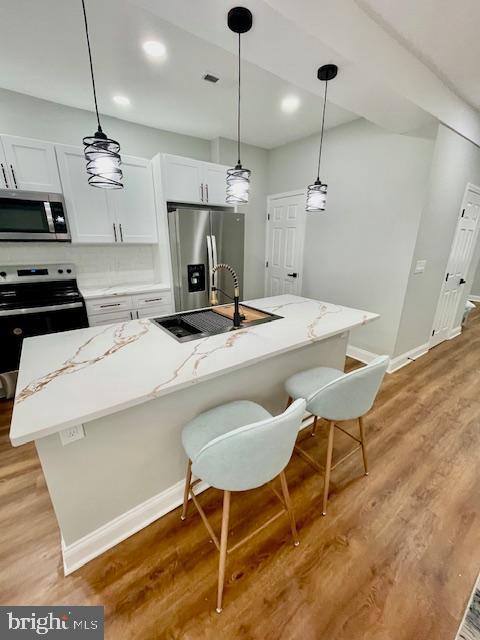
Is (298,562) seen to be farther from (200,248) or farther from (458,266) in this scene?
(458,266)

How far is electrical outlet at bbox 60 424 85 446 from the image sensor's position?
1.08 meters

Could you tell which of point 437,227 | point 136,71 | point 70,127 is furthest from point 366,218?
point 70,127

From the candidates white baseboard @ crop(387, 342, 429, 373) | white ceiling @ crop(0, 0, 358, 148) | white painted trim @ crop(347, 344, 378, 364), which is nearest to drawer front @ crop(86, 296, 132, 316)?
white ceiling @ crop(0, 0, 358, 148)

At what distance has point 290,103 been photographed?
2.65m

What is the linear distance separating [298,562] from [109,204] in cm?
333

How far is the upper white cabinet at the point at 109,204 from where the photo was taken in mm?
2576

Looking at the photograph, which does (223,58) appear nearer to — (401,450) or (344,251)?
(344,251)

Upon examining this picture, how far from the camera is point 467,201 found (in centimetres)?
319

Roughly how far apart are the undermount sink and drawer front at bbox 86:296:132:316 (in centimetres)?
125

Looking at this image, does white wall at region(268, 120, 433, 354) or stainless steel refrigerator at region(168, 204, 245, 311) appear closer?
white wall at region(268, 120, 433, 354)

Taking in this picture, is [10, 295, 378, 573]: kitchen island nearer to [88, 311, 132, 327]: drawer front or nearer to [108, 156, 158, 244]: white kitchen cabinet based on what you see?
[88, 311, 132, 327]: drawer front

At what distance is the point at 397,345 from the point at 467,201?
77.2 inches

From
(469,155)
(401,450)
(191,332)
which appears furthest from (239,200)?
(469,155)

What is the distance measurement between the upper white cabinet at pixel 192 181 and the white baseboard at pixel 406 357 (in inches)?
114
